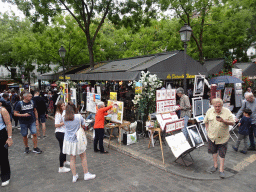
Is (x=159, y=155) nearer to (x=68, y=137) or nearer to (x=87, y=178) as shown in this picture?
(x=87, y=178)

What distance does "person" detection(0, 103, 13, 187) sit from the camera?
12.8ft

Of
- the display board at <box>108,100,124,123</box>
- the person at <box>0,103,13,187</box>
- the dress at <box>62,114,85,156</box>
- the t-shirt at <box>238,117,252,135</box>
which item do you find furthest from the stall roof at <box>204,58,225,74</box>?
the person at <box>0,103,13,187</box>

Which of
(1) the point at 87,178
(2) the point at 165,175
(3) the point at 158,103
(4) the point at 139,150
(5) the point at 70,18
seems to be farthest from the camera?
(5) the point at 70,18

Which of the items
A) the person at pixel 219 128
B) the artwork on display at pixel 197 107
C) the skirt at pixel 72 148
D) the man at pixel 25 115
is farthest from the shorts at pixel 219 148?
the man at pixel 25 115

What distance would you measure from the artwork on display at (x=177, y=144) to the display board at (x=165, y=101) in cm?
178

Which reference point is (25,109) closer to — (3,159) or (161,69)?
(3,159)

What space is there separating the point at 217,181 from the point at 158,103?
312 centimetres

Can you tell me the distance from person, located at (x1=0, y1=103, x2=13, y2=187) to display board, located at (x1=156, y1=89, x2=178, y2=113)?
173 inches

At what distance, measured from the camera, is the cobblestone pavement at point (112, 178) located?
3807 millimetres

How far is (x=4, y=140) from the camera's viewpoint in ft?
13.3

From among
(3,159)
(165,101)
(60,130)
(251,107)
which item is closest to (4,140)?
(3,159)

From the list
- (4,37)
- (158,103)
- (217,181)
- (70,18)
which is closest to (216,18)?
(158,103)

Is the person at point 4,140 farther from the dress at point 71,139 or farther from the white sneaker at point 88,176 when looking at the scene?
the white sneaker at point 88,176

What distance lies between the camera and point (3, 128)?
13.1 ft
